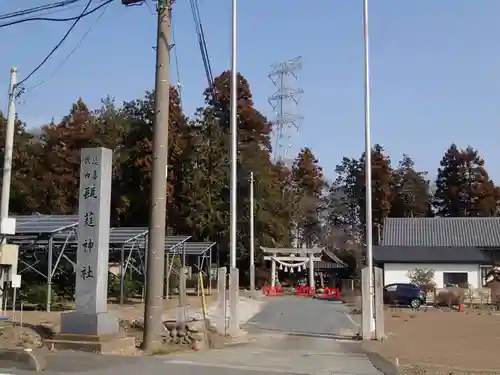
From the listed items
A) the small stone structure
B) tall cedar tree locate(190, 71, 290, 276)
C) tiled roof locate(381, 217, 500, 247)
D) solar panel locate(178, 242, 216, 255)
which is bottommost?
the small stone structure

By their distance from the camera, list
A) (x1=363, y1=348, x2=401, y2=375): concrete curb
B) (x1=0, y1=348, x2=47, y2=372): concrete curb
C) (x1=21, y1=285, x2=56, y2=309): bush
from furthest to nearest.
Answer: (x1=21, y1=285, x2=56, y2=309): bush < (x1=363, y1=348, x2=401, y2=375): concrete curb < (x1=0, y1=348, x2=47, y2=372): concrete curb

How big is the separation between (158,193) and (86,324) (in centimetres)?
321

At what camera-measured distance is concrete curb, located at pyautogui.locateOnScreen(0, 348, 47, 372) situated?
9.75m

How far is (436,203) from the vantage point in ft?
286

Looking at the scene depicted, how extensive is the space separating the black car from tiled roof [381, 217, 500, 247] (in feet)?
53.6

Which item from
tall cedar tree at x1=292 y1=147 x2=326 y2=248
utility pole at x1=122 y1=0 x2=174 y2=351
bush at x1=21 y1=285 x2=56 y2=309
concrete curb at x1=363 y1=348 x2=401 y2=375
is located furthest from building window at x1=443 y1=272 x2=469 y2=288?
utility pole at x1=122 y1=0 x2=174 y2=351

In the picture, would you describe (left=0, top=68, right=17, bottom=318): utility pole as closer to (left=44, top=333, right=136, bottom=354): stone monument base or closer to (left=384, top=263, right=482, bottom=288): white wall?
(left=44, top=333, right=136, bottom=354): stone monument base

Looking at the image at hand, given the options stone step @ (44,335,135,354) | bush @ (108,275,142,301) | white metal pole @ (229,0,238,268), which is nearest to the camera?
stone step @ (44,335,135,354)

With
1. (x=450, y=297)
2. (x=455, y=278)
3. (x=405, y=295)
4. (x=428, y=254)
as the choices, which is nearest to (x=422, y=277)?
(x=455, y=278)

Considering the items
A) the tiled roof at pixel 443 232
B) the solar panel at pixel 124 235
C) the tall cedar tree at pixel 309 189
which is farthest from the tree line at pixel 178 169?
the solar panel at pixel 124 235

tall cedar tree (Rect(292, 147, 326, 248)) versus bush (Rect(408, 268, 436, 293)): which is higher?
tall cedar tree (Rect(292, 147, 326, 248))

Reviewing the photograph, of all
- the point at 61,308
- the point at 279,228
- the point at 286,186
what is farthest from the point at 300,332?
the point at 286,186

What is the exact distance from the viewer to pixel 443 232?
56.9 metres

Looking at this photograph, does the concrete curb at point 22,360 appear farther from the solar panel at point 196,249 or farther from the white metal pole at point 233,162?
the solar panel at point 196,249
